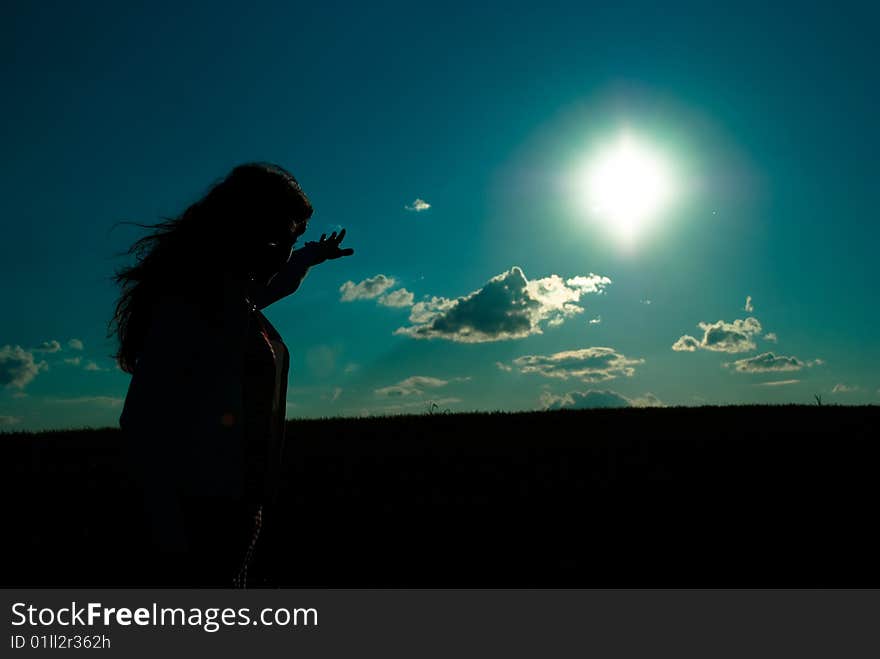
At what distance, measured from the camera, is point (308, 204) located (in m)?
2.62

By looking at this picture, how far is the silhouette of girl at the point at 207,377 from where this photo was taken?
196 cm

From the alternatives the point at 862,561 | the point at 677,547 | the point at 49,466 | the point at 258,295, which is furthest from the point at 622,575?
the point at 49,466

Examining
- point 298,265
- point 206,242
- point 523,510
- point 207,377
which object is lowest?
point 523,510

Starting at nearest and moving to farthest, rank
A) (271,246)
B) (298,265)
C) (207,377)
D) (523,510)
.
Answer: (207,377) → (271,246) → (298,265) → (523,510)

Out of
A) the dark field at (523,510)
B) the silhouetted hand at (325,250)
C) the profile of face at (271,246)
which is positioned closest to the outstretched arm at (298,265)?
the silhouetted hand at (325,250)

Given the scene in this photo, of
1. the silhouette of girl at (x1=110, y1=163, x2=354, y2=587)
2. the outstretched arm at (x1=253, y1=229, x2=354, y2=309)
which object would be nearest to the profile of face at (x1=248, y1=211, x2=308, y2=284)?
the silhouette of girl at (x1=110, y1=163, x2=354, y2=587)

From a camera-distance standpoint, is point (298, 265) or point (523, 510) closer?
point (298, 265)

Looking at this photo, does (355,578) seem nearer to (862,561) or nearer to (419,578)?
(419,578)

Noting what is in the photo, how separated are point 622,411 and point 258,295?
1290 centimetres

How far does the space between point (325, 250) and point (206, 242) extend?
161 cm

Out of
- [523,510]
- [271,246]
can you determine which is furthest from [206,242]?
[523,510]

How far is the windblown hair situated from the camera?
2176 millimetres

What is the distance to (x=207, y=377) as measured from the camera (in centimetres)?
209

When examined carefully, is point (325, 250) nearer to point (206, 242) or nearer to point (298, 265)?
point (298, 265)
